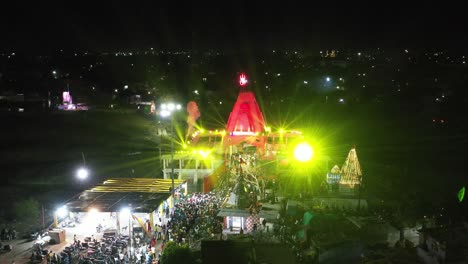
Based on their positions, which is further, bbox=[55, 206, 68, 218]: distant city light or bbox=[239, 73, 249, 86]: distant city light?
bbox=[239, 73, 249, 86]: distant city light

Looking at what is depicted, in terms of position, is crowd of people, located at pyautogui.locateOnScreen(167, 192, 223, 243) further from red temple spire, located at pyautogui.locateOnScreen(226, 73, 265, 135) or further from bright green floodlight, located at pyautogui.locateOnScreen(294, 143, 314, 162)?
red temple spire, located at pyautogui.locateOnScreen(226, 73, 265, 135)

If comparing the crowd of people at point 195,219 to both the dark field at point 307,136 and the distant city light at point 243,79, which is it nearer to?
the dark field at point 307,136

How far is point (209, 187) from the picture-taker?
21906mm

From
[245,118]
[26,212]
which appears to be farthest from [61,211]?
[245,118]

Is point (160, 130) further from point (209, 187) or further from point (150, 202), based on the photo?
point (150, 202)

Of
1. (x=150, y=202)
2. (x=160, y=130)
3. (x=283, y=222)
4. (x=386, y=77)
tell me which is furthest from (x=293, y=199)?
(x=386, y=77)

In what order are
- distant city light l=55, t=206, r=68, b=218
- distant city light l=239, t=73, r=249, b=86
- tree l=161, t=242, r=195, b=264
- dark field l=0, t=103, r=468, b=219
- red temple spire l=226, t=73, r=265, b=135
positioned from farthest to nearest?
red temple spire l=226, t=73, r=265, b=135 → distant city light l=239, t=73, r=249, b=86 → dark field l=0, t=103, r=468, b=219 → distant city light l=55, t=206, r=68, b=218 → tree l=161, t=242, r=195, b=264

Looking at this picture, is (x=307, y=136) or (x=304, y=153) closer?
(x=304, y=153)

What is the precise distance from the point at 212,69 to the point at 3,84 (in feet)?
133

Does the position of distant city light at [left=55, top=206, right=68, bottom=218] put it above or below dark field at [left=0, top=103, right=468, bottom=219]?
below

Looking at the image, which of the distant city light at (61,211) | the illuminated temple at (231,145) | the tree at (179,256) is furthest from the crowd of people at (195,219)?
the distant city light at (61,211)

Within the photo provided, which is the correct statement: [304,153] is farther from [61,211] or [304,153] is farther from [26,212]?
[26,212]

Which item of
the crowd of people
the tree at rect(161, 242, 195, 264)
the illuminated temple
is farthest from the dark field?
the tree at rect(161, 242, 195, 264)

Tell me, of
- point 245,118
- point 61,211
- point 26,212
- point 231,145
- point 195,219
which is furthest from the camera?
point 245,118
